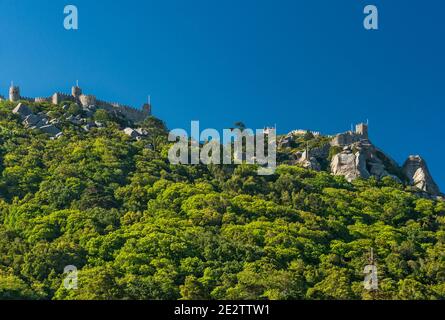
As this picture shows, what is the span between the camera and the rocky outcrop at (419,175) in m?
96.8

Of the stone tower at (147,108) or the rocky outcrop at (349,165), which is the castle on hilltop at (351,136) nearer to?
the rocky outcrop at (349,165)

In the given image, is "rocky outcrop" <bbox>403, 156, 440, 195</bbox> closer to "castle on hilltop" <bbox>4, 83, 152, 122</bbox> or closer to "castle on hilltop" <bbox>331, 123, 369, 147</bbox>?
"castle on hilltop" <bbox>331, 123, 369, 147</bbox>

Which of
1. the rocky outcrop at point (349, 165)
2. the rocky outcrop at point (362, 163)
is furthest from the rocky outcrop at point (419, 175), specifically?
the rocky outcrop at point (349, 165)

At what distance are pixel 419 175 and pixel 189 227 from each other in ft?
106

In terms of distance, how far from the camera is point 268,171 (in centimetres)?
9306

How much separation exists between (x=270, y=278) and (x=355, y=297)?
17.4 ft

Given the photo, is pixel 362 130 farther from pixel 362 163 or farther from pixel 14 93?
pixel 14 93

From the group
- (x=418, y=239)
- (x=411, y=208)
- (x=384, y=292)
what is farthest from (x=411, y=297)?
(x=411, y=208)

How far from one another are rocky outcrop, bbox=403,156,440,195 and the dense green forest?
3624 mm

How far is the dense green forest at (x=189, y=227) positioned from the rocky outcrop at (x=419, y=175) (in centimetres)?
362

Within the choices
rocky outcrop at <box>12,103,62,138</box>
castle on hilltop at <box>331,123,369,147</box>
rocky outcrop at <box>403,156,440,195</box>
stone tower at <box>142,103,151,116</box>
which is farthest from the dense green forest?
stone tower at <box>142,103,151,116</box>

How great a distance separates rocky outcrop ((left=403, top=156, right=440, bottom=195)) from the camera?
9681 cm

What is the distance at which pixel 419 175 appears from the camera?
98.9 m

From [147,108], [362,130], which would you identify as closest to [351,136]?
[362,130]
